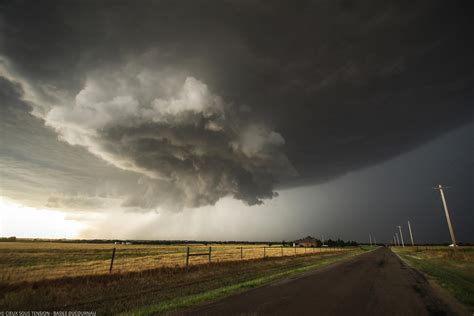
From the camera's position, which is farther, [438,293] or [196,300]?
[438,293]

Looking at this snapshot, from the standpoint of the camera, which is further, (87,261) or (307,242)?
(307,242)

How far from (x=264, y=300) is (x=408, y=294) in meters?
6.47

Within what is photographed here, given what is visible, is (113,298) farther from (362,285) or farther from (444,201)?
(444,201)

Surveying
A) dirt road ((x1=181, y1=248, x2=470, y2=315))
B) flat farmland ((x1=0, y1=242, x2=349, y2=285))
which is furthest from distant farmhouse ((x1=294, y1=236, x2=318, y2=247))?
dirt road ((x1=181, y1=248, x2=470, y2=315))

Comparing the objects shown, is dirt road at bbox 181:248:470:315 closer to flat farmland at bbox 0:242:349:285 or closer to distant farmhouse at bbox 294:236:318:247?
flat farmland at bbox 0:242:349:285

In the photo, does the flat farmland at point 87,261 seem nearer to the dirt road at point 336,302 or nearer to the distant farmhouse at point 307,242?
the dirt road at point 336,302

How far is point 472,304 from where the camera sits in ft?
29.3

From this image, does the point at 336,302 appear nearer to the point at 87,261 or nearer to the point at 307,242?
A: the point at 87,261

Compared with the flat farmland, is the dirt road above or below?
above

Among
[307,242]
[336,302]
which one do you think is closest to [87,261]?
[336,302]

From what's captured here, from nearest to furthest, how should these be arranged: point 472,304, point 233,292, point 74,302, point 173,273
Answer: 1. point 472,304
2. point 74,302
3. point 233,292
4. point 173,273

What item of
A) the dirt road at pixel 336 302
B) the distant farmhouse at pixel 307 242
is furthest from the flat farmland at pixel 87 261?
the distant farmhouse at pixel 307 242

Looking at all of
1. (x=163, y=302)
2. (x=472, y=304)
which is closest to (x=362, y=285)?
(x=472, y=304)

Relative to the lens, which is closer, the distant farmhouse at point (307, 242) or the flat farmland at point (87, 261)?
the flat farmland at point (87, 261)
